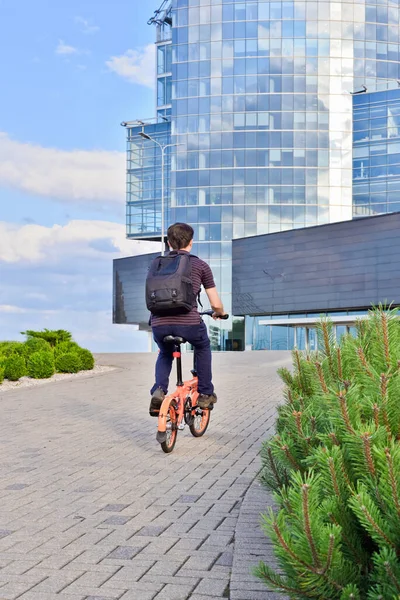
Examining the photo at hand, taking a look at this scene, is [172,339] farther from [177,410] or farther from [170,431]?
[170,431]

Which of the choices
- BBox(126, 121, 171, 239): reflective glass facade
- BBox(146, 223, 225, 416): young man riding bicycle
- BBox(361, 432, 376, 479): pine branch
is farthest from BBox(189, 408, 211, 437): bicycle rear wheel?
BBox(126, 121, 171, 239): reflective glass facade

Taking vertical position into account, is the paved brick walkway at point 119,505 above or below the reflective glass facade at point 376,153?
below

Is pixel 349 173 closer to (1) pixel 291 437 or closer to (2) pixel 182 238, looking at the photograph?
(2) pixel 182 238

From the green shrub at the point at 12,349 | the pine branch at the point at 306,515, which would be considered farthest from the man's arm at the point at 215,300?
the green shrub at the point at 12,349

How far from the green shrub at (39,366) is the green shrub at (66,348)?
219 centimetres

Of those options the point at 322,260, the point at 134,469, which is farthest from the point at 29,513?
the point at 322,260

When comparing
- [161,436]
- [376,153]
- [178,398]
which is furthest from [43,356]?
[376,153]

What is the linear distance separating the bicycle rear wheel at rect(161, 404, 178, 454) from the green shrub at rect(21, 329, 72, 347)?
598 inches

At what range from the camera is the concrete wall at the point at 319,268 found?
5759cm

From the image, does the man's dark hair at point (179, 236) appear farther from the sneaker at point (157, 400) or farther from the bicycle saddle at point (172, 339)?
the sneaker at point (157, 400)

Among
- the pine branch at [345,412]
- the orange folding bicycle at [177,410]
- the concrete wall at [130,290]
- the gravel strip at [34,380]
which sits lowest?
the gravel strip at [34,380]

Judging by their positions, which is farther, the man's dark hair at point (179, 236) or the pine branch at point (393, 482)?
the man's dark hair at point (179, 236)

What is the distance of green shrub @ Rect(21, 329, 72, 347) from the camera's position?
22.1 metres

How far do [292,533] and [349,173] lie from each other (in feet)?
221
